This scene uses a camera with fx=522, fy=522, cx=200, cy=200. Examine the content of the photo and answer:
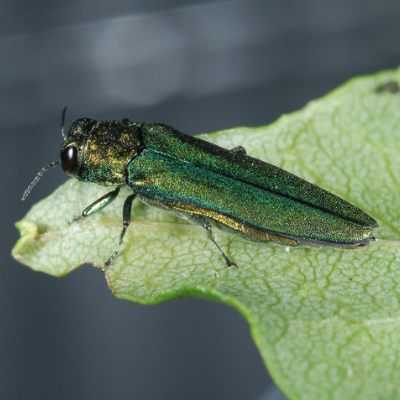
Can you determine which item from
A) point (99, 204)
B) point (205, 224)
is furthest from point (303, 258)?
point (99, 204)

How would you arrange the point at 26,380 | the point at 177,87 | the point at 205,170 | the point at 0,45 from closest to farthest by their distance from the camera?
the point at 205,170
the point at 26,380
the point at 0,45
the point at 177,87

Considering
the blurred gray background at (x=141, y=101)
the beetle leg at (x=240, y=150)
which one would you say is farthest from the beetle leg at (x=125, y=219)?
the blurred gray background at (x=141, y=101)

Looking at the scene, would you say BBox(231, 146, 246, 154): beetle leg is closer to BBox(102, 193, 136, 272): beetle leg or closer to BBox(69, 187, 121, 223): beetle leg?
BBox(102, 193, 136, 272): beetle leg

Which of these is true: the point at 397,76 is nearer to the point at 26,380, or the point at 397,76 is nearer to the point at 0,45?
the point at 26,380

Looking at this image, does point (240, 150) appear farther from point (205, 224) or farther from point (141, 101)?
point (141, 101)

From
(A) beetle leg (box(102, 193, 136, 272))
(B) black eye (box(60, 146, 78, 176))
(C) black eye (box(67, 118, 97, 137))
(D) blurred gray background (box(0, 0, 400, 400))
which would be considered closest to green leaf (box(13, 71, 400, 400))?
(A) beetle leg (box(102, 193, 136, 272))

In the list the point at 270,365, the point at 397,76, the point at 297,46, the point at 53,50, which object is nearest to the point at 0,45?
the point at 53,50
